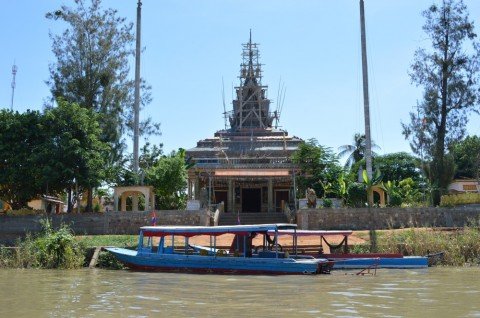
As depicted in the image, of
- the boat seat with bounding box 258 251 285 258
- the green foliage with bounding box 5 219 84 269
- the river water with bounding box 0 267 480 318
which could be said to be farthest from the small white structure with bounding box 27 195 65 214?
the boat seat with bounding box 258 251 285 258

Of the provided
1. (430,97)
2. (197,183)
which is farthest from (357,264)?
(197,183)

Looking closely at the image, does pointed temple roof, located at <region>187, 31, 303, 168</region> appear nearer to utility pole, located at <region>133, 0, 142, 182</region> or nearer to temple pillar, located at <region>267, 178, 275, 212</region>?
temple pillar, located at <region>267, 178, 275, 212</region>

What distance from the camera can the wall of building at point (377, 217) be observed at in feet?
91.9

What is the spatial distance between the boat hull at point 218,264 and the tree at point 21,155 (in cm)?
922

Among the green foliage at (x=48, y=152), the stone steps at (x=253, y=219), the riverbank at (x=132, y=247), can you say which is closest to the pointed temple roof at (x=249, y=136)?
the stone steps at (x=253, y=219)

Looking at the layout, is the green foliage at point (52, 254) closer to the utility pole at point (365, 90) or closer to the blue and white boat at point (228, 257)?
the blue and white boat at point (228, 257)

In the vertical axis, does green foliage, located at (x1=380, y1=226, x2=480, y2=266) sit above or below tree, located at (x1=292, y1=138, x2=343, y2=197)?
below

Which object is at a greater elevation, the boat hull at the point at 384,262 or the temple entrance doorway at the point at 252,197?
the temple entrance doorway at the point at 252,197

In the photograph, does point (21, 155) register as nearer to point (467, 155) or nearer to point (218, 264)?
point (218, 264)

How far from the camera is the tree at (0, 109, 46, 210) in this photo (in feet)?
90.6

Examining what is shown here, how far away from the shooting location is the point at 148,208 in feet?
95.8

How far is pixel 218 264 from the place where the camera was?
63.1 ft

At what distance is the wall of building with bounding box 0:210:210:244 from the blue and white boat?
6592 millimetres

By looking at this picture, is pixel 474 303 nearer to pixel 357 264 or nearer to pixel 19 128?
pixel 357 264
